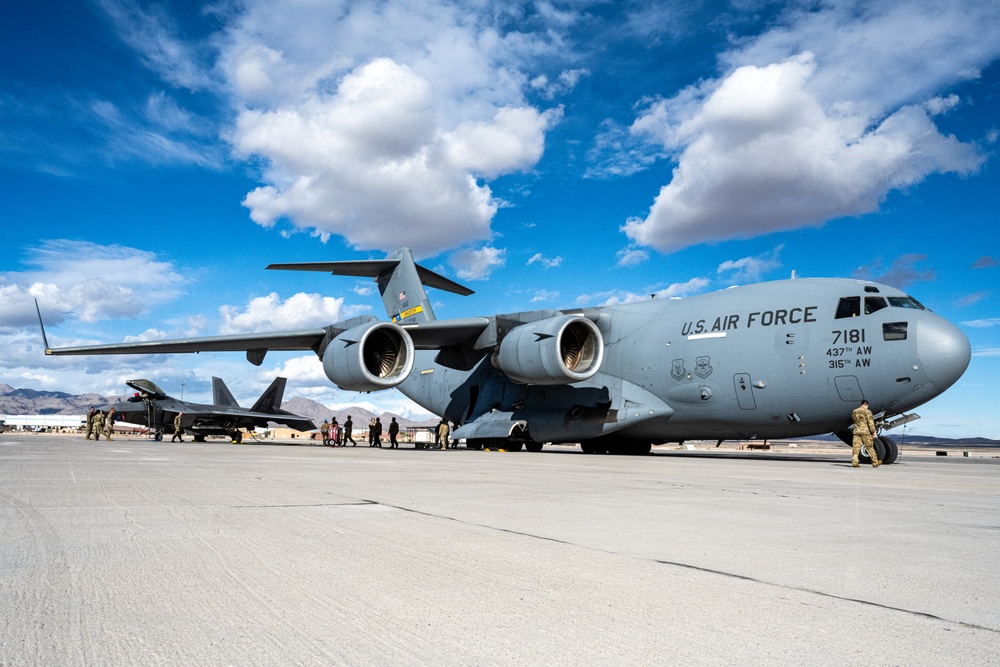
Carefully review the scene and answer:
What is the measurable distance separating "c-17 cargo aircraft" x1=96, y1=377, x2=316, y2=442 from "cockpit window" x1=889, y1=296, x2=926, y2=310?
26.5 m

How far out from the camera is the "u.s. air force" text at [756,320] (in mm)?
14798

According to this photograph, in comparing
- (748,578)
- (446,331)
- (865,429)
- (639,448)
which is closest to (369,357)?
(446,331)

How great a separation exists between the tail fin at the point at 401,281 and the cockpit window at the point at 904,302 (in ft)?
42.6

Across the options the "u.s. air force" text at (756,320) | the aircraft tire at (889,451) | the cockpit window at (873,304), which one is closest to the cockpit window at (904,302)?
the cockpit window at (873,304)

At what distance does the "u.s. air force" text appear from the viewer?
14798 millimetres

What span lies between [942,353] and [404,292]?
15608 millimetres

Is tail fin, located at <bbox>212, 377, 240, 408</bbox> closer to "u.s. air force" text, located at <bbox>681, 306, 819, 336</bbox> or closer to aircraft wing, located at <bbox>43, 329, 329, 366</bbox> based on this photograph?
aircraft wing, located at <bbox>43, 329, 329, 366</bbox>

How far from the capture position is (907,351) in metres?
13.3

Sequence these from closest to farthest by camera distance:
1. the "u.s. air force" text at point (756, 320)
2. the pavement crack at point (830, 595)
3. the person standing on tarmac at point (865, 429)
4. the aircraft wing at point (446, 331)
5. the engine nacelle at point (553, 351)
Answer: the pavement crack at point (830, 595), the person standing on tarmac at point (865, 429), the "u.s. air force" text at point (756, 320), the engine nacelle at point (553, 351), the aircraft wing at point (446, 331)

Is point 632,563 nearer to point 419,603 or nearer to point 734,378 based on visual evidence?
point 419,603

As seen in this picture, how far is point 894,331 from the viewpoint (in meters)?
13.6

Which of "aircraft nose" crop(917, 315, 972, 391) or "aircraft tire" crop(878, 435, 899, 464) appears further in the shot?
"aircraft tire" crop(878, 435, 899, 464)

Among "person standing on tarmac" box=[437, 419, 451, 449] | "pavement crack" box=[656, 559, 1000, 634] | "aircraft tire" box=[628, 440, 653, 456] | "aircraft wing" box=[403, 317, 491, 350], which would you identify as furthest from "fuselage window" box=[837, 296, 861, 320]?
"person standing on tarmac" box=[437, 419, 451, 449]

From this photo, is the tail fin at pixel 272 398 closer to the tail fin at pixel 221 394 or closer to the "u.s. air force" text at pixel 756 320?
the tail fin at pixel 221 394
